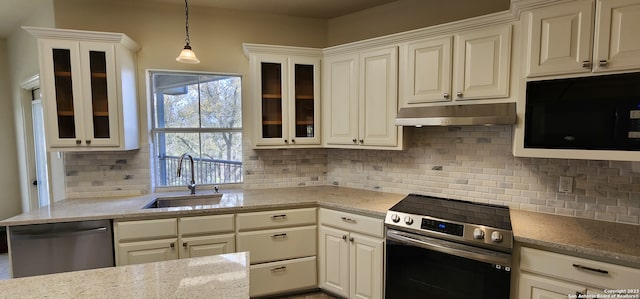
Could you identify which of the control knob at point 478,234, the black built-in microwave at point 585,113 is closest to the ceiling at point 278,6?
the black built-in microwave at point 585,113

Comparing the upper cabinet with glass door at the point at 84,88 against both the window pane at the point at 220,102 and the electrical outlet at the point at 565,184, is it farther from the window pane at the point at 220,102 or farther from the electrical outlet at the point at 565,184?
the electrical outlet at the point at 565,184

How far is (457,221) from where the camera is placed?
1.96m

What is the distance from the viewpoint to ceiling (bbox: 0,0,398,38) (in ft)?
9.35

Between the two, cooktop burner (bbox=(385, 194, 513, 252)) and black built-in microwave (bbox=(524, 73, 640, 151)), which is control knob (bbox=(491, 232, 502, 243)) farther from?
black built-in microwave (bbox=(524, 73, 640, 151))

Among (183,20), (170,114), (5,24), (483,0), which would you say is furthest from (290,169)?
(5,24)

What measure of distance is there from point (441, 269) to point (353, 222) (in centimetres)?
72

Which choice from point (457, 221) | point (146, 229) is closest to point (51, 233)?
point (146, 229)

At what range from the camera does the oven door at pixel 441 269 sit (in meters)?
1.78

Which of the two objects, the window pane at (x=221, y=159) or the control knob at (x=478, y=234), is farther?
the window pane at (x=221, y=159)

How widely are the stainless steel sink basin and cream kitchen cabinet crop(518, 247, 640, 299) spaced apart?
8.04 ft

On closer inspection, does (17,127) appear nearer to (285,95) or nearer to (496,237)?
(285,95)

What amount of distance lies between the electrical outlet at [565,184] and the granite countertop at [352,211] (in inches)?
7.6

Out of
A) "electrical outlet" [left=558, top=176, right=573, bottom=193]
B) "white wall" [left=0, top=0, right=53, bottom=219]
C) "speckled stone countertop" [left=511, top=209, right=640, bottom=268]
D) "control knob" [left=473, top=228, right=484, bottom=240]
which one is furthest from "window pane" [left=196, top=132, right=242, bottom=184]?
"electrical outlet" [left=558, top=176, right=573, bottom=193]

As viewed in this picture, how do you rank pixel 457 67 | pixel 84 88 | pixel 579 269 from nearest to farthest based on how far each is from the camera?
pixel 579 269 < pixel 457 67 < pixel 84 88
